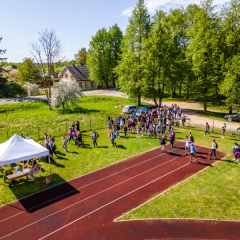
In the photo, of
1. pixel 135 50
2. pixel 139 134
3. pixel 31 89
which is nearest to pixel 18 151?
pixel 139 134

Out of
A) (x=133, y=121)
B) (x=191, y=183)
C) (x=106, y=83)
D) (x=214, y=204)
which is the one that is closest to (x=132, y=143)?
(x=133, y=121)

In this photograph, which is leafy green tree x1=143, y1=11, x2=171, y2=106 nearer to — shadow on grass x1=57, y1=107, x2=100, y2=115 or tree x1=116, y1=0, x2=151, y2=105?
tree x1=116, y1=0, x2=151, y2=105

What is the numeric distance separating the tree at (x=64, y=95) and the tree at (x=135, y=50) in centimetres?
936

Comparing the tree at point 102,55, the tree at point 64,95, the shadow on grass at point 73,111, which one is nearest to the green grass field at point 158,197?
the shadow on grass at point 73,111

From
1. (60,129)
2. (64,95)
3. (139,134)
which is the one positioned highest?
(64,95)

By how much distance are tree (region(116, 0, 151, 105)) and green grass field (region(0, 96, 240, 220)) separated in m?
11.4

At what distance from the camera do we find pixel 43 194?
485 inches

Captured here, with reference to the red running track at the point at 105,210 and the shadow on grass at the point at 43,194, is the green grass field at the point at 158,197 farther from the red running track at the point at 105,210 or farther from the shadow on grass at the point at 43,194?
the red running track at the point at 105,210

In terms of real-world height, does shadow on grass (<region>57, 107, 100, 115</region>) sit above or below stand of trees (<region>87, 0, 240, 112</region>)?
below

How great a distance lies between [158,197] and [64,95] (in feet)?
89.1

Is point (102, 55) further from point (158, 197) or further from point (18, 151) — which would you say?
point (158, 197)

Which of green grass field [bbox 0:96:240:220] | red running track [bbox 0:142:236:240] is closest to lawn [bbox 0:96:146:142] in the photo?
green grass field [bbox 0:96:240:220]

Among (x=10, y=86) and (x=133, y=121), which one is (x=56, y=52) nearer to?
(x=10, y=86)

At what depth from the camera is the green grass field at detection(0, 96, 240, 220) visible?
1065 cm
